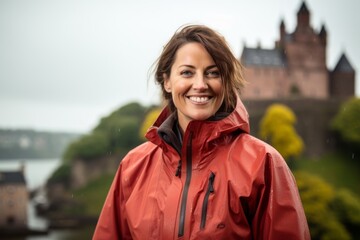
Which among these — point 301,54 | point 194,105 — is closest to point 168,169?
point 194,105

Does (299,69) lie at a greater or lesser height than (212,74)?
lesser

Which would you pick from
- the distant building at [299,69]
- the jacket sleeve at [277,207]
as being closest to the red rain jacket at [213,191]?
the jacket sleeve at [277,207]

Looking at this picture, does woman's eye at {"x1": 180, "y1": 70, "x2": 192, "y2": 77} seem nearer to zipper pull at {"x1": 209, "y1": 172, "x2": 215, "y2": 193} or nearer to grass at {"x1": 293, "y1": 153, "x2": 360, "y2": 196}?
zipper pull at {"x1": 209, "y1": 172, "x2": 215, "y2": 193}

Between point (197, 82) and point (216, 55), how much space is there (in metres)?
0.13

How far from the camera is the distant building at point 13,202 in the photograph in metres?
30.0

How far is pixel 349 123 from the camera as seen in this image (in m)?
30.0

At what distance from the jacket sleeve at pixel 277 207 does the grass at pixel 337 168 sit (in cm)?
2754

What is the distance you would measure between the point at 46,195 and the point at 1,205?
806 cm

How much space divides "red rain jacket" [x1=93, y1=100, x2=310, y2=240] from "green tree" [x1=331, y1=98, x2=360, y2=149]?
1142 inches

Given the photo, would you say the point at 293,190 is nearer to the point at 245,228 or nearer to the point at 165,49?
the point at 245,228

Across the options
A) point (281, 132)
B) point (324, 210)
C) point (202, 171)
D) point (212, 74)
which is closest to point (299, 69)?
point (281, 132)

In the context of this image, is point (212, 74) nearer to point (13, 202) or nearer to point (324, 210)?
point (324, 210)

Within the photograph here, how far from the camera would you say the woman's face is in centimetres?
194

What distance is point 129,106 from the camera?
1602 inches
